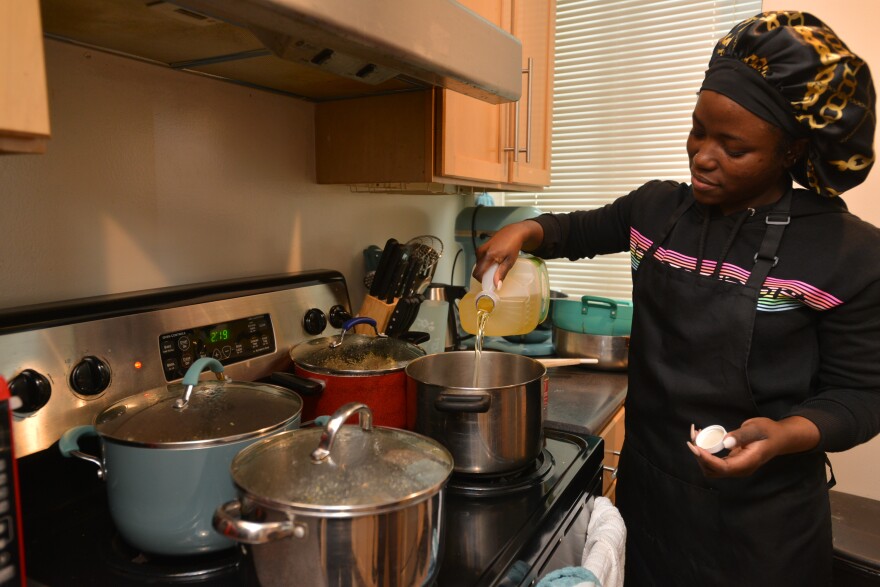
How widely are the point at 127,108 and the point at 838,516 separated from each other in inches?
77.8

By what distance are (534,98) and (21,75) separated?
1442 mm

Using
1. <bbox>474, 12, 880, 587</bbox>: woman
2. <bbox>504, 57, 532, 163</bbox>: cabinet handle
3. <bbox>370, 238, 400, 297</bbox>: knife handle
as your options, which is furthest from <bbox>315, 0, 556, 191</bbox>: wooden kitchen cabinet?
<bbox>474, 12, 880, 587</bbox>: woman

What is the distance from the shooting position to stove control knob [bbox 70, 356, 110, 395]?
778 mm

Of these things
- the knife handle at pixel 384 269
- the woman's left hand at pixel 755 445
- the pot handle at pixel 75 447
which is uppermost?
the knife handle at pixel 384 269

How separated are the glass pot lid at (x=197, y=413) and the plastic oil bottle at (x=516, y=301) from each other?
0.52m

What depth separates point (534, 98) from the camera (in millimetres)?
1679

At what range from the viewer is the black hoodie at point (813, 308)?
87 centimetres

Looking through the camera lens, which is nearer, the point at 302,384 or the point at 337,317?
the point at 302,384

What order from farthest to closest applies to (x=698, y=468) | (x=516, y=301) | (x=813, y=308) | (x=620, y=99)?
(x=620, y=99) → (x=516, y=301) → (x=698, y=468) → (x=813, y=308)

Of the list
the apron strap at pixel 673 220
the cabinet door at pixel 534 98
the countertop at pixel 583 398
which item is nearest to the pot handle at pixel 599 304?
the countertop at pixel 583 398

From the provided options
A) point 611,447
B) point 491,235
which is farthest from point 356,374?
point 491,235

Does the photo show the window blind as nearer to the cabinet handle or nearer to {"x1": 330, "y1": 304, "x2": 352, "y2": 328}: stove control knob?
the cabinet handle

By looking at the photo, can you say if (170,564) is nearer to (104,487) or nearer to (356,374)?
(104,487)

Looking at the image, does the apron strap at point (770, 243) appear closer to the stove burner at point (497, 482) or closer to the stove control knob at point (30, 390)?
the stove burner at point (497, 482)
